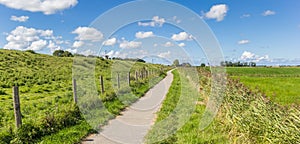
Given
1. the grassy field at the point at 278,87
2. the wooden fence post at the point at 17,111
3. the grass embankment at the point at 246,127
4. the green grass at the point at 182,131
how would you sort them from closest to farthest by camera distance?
the grass embankment at the point at 246,127, the green grass at the point at 182,131, the wooden fence post at the point at 17,111, the grassy field at the point at 278,87

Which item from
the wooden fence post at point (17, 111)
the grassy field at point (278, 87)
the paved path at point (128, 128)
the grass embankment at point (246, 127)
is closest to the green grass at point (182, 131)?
the grass embankment at point (246, 127)

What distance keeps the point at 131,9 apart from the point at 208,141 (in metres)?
5.69

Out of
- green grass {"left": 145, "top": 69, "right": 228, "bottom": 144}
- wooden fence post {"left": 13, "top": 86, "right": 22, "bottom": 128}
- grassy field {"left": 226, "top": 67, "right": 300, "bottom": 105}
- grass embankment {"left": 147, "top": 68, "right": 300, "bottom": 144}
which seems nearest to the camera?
grass embankment {"left": 147, "top": 68, "right": 300, "bottom": 144}


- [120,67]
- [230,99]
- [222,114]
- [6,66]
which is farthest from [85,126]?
[6,66]

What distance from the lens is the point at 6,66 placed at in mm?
31719

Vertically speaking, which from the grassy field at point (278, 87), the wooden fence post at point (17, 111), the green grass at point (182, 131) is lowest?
the grassy field at point (278, 87)

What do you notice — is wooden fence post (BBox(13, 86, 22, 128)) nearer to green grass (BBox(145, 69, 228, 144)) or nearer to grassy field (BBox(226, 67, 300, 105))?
green grass (BBox(145, 69, 228, 144))

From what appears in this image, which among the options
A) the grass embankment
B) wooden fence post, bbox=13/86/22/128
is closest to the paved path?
the grass embankment

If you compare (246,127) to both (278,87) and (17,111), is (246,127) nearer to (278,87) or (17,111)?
(17,111)

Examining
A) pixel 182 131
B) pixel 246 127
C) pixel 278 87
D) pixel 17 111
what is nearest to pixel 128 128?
pixel 182 131

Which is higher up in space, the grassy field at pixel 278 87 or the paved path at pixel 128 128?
the paved path at pixel 128 128

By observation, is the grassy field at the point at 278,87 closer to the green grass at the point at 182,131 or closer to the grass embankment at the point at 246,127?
the grass embankment at the point at 246,127

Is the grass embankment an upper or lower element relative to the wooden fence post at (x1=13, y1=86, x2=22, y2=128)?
lower

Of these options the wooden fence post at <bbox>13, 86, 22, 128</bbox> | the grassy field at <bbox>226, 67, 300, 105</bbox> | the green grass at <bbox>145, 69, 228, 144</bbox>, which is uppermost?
the wooden fence post at <bbox>13, 86, 22, 128</bbox>
